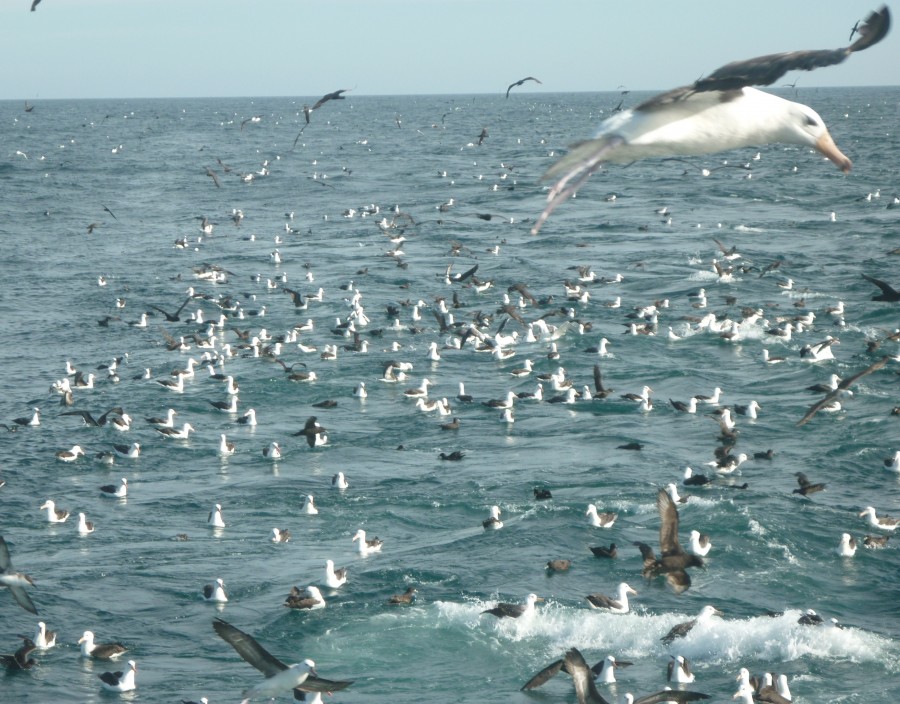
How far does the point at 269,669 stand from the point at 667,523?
11.1 feet

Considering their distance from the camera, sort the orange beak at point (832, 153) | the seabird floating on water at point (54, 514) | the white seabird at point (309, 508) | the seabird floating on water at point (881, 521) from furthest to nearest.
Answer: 1. the white seabird at point (309, 508)
2. the seabird floating on water at point (54, 514)
3. the seabird floating on water at point (881, 521)
4. the orange beak at point (832, 153)

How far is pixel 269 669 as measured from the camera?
9.84 m

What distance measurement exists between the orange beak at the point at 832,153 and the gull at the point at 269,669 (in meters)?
5.41

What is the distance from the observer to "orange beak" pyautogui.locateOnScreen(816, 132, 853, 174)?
4734 millimetres

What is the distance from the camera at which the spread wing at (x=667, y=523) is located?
9398 mm

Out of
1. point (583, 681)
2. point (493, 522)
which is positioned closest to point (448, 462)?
point (493, 522)

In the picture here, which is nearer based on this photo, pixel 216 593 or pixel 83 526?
pixel 216 593

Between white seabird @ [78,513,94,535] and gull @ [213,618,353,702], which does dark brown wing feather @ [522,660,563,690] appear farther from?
white seabird @ [78,513,94,535]

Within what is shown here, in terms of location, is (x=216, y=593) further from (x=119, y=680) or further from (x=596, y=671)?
(x=596, y=671)

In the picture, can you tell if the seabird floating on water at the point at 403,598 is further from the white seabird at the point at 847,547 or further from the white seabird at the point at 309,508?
the white seabird at the point at 847,547

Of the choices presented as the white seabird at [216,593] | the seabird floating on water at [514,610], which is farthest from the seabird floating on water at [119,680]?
the seabird floating on water at [514,610]

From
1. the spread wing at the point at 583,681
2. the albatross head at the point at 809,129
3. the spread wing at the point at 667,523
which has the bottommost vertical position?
the spread wing at the point at 583,681

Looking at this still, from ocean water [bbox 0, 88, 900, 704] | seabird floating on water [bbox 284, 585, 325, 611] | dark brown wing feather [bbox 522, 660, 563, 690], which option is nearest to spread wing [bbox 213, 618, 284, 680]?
dark brown wing feather [bbox 522, 660, 563, 690]

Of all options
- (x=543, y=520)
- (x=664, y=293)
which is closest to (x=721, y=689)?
(x=543, y=520)
